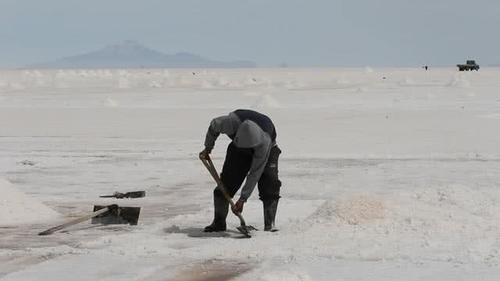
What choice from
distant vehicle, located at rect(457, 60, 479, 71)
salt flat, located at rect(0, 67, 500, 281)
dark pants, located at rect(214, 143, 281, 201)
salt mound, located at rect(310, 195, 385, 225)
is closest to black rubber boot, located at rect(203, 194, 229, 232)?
dark pants, located at rect(214, 143, 281, 201)

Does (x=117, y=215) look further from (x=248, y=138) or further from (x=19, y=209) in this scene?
(x=248, y=138)

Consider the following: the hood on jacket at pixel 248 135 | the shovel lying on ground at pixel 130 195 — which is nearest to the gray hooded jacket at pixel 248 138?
the hood on jacket at pixel 248 135

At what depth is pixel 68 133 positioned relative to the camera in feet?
76.8

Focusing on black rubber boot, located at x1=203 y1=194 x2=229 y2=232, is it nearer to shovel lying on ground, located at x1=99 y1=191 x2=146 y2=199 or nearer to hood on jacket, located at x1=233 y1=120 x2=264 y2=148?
hood on jacket, located at x1=233 y1=120 x2=264 y2=148

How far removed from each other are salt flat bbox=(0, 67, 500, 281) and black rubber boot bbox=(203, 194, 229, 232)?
167 mm

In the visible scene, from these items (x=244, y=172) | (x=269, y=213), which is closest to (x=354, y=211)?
(x=269, y=213)

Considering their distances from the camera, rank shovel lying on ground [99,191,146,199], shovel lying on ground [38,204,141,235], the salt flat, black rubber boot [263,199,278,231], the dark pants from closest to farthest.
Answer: the salt flat
the dark pants
black rubber boot [263,199,278,231]
shovel lying on ground [38,204,141,235]
shovel lying on ground [99,191,146,199]

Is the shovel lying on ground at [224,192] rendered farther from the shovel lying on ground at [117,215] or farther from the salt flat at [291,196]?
the shovel lying on ground at [117,215]

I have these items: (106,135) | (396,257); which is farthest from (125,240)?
(106,135)

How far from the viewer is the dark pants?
320 inches

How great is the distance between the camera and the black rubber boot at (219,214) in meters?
8.22

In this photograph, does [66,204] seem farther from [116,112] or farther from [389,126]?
[116,112]

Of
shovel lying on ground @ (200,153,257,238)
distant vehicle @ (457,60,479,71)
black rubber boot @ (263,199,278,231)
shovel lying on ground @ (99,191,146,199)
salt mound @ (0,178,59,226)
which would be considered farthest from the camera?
distant vehicle @ (457,60,479,71)

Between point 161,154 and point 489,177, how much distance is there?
697cm
